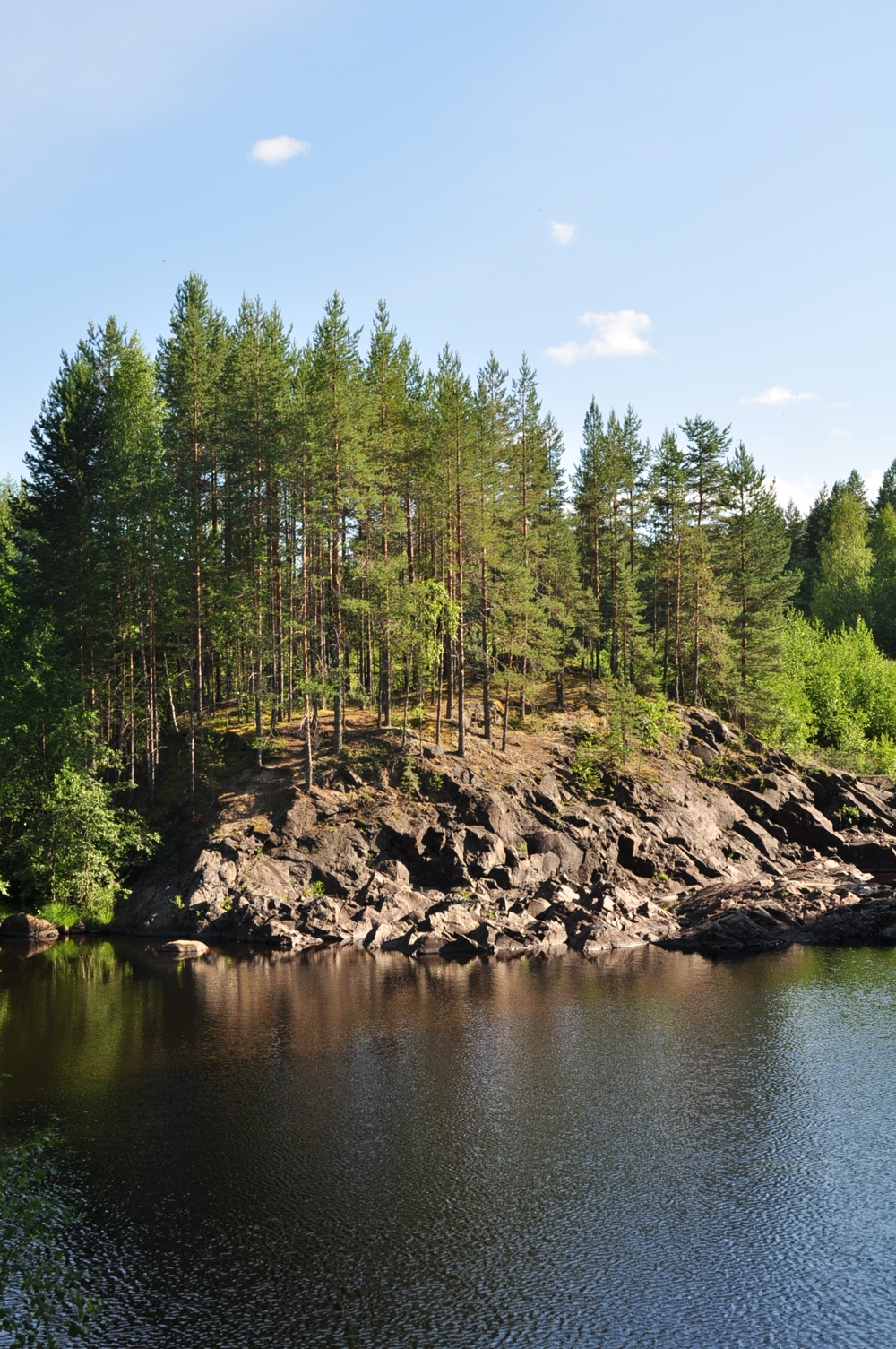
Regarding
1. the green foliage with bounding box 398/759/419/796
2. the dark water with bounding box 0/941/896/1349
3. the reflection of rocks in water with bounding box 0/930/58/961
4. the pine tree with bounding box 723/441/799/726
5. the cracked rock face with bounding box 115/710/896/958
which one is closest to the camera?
the dark water with bounding box 0/941/896/1349

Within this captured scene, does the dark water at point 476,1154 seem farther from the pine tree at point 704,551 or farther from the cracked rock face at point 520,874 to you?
the pine tree at point 704,551

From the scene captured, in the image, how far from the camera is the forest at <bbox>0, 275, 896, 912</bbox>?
56750 mm

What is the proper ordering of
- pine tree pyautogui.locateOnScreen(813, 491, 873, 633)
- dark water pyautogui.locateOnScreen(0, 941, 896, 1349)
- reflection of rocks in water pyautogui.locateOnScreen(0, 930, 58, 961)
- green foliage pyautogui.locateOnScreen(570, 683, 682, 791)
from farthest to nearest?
pine tree pyautogui.locateOnScreen(813, 491, 873, 633), green foliage pyautogui.locateOnScreen(570, 683, 682, 791), reflection of rocks in water pyautogui.locateOnScreen(0, 930, 58, 961), dark water pyautogui.locateOnScreen(0, 941, 896, 1349)

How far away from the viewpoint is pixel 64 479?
61031 millimetres

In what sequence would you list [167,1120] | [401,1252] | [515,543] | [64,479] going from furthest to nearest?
[515,543], [64,479], [167,1120], [401,1252]

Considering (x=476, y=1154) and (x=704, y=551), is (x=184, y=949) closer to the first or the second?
(x=476, y=1154)

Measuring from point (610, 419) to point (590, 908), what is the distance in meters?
43.6

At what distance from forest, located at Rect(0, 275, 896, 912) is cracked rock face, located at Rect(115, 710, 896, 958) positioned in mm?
4420

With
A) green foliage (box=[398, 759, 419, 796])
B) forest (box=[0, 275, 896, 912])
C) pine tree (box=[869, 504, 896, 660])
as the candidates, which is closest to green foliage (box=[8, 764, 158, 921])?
forest (box=[0, 275, 896, 912])

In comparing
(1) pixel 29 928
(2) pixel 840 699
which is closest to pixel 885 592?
(2) pixel 840 699

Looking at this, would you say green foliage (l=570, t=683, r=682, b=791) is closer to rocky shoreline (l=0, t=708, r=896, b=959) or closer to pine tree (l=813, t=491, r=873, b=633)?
rocky shoreline (l=0, t=708, r=896, b=959)

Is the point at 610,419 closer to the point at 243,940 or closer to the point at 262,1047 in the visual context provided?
the point at 243,940

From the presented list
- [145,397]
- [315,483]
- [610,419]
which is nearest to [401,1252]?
[315,483]

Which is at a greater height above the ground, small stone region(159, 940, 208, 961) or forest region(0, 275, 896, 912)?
forest region(0, 275, 896, 912)
